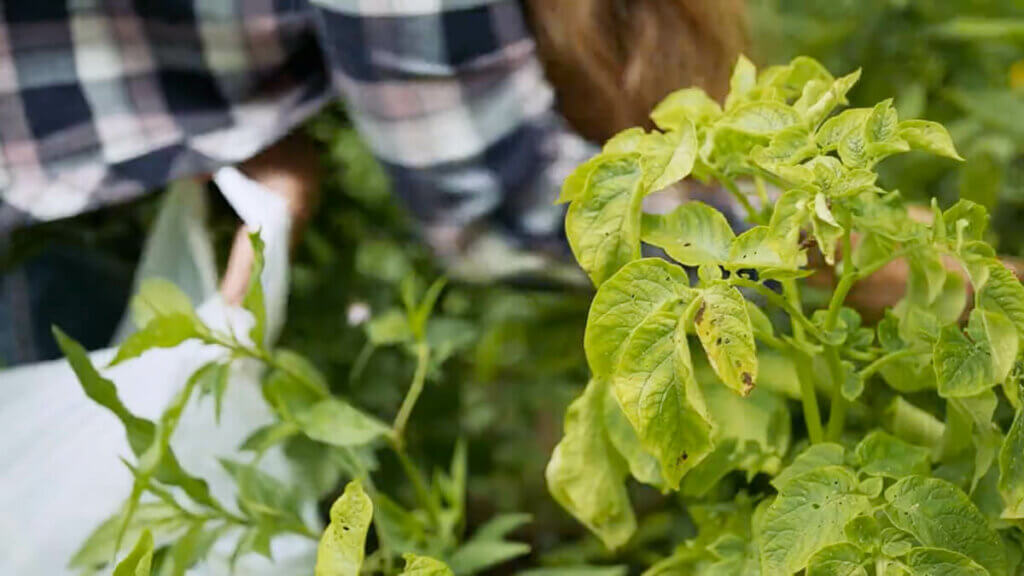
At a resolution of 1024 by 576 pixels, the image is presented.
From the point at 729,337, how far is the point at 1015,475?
4.9 inches

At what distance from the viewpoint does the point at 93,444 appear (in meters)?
0.64

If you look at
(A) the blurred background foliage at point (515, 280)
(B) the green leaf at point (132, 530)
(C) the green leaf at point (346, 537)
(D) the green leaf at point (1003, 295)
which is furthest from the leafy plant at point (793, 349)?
(A) the blurred background foliage at point (515, 280)

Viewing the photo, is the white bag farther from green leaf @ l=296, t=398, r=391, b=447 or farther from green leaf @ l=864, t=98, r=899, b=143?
green leaf @ l=864, t=98, r=899, b=143

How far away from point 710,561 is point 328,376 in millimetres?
564

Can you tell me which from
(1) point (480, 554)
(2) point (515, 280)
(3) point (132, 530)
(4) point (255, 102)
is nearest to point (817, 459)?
(1) point (480, 554)

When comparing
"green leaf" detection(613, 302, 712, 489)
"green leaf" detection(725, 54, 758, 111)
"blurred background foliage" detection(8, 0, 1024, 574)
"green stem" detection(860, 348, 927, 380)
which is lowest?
"blurred background foliage" detection(8, 0, 1024, 574)

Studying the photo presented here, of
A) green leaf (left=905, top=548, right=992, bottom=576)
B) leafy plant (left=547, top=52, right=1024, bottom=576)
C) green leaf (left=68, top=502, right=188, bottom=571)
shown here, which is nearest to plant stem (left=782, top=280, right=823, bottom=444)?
leafy plant (left=547, top=52, right=1024, bottom=576)

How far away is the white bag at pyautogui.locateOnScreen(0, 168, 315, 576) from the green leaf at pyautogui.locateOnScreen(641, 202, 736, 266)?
0.33m

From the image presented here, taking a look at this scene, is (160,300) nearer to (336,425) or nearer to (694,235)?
(336,425)

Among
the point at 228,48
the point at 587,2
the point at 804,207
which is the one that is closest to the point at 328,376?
the point at 228,48

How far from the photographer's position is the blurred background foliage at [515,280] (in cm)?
90

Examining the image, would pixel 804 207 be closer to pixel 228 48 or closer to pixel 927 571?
pixel 927 571

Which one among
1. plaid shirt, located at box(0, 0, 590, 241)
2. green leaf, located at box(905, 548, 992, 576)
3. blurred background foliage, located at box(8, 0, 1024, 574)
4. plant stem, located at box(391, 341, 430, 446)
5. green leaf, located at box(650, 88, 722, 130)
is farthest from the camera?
blurred background foliage, located at box(8, 0, 1024, 574)

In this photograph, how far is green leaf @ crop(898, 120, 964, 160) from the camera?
38cm
